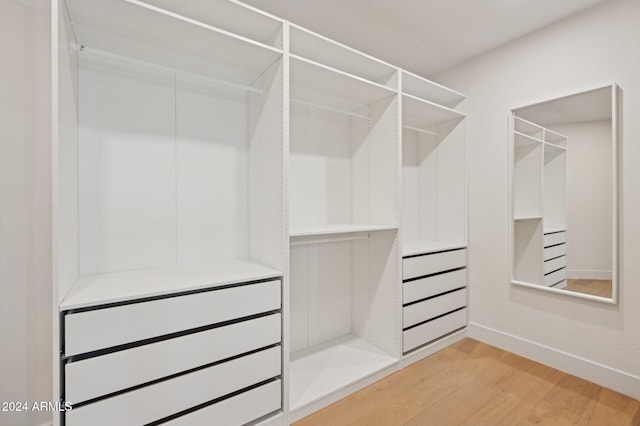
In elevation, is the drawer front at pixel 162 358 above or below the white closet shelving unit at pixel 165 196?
below

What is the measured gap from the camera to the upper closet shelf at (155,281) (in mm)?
1222

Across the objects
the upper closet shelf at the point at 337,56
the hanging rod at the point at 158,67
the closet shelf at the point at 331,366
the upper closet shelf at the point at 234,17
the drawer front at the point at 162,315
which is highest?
the upper closet shelf at the point at 337,56

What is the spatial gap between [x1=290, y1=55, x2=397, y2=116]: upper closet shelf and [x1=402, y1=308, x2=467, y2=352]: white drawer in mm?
1829

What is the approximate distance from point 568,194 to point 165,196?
286 cm

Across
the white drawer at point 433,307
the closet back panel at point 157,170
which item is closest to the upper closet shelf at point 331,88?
the closet back panel at point 157,170

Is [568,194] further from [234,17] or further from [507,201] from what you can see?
[234,17]

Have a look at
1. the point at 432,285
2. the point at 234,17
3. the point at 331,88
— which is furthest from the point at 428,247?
the point at 234,17

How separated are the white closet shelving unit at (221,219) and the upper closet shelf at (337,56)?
0.01 m

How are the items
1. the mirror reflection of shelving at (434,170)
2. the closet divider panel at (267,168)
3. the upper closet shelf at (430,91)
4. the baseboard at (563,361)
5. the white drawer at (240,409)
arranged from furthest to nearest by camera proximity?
the mirror reflection of shelving at (434,170)
the upper closet shelf at (430,91)
the baseboard at (563,361)
the closet divider panel at (267,168)
the white drawer at (240,409)

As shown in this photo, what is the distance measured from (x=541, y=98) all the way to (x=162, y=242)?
296cm

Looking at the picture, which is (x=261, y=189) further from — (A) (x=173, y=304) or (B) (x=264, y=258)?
(A) (x=173, y=304)

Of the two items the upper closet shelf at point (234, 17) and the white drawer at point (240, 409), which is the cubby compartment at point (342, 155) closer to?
the upper closet shelf at point (234, 17)

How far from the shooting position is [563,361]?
222 centimetres

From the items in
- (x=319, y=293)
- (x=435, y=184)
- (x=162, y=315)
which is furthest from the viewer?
(x=435, y=184)
